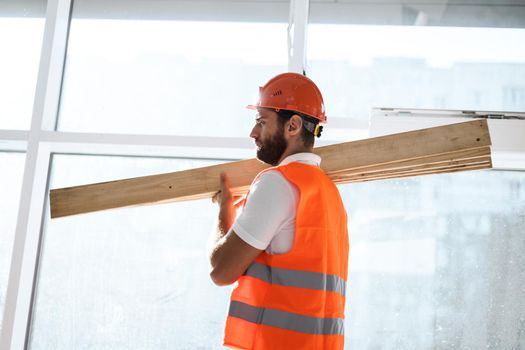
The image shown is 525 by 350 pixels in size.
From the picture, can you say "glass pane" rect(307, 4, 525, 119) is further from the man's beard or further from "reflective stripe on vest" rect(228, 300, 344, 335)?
"reflective stripe on vest" rect(228, 300, 344, 335)

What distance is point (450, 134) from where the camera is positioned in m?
1.93

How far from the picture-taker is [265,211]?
177cm

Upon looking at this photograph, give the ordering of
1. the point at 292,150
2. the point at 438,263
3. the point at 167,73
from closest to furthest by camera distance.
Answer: the point at 292,150 < the point at 438,263 < the point at 167,73

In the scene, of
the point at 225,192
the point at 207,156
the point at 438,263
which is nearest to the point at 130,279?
the point at 207,156

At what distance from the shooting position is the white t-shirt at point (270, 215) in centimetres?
177

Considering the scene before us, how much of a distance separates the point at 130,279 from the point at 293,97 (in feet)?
5.65

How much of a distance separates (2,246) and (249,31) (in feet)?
6.02

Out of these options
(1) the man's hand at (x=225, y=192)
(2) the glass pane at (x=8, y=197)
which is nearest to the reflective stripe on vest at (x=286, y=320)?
(1) the man's hand at (x=225, y=192)

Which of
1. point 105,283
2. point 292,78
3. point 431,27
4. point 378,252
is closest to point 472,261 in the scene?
point 378,252

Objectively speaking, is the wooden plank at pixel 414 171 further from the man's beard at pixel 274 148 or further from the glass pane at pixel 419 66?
the glass pane at pixel 419 66

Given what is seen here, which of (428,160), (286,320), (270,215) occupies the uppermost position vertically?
(428,160)

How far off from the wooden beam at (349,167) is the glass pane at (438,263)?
940 mm

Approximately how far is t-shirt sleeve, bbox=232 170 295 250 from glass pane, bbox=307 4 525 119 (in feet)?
4.84

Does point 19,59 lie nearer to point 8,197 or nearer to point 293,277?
point 8,197
